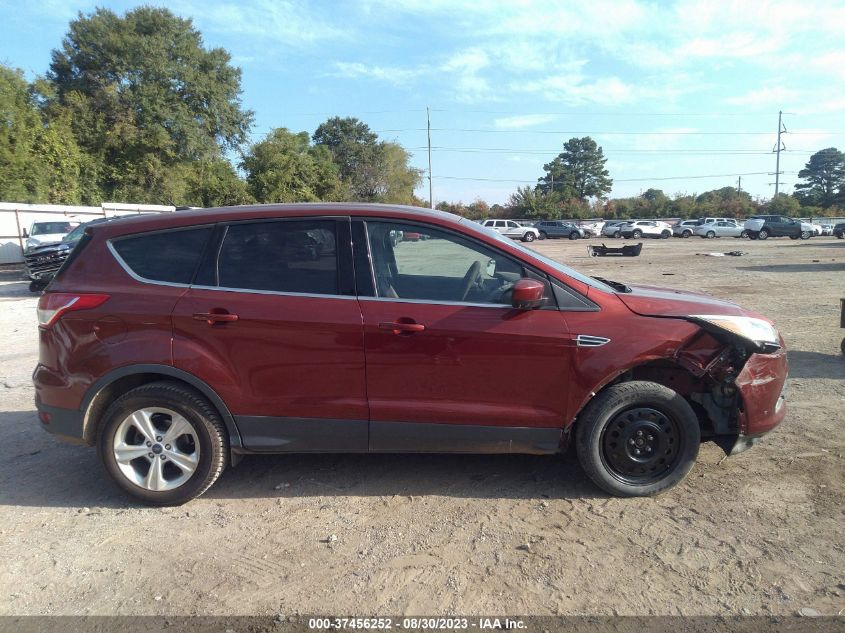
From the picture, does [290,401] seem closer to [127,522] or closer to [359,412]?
[359,412]

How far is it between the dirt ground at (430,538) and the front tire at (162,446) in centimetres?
16

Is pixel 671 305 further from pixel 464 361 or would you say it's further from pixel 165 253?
pixel 165 253

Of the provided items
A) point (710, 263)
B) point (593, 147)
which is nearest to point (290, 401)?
point (710, 263)

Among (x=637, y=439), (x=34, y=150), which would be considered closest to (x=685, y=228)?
(x=34, y=150)

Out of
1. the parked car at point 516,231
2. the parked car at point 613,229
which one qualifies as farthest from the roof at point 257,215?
the parked car at point 613,229

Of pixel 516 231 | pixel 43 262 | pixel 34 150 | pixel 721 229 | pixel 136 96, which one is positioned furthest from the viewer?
pixel 721 229

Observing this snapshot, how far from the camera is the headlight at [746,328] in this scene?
351 cm

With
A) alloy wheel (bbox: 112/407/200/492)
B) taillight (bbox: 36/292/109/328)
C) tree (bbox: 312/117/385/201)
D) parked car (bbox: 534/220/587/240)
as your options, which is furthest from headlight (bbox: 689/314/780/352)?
tree (bbox: 312/117/385/201)

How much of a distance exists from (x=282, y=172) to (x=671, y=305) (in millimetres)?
44182

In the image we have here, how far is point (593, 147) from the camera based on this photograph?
316 ft

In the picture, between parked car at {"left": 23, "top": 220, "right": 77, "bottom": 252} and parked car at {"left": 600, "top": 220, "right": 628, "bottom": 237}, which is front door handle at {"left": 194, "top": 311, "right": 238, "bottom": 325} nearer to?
parked car at {"left": 23, "top": 220, "right": 77, "bottom": 252}

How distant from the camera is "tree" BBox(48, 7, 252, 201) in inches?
1442

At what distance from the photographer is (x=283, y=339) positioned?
347 cm

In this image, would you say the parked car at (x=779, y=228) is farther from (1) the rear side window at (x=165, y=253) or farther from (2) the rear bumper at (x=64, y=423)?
(2) the rear bumper at (x=64, y=423)
